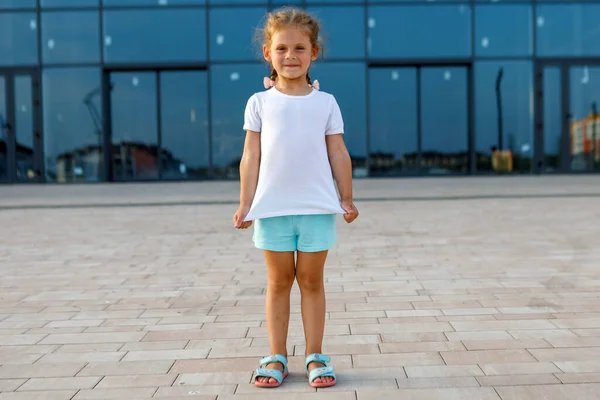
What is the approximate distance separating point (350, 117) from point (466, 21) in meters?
3.93

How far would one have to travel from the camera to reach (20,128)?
17.5 metres

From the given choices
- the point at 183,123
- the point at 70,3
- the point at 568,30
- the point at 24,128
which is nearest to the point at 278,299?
the point at 183,123

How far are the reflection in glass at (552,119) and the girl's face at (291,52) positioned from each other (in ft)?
52.9

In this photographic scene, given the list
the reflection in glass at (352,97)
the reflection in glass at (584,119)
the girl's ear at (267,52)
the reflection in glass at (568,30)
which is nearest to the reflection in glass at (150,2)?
the reflection in glass at (352,97)

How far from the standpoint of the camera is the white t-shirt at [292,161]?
2709 millimetres

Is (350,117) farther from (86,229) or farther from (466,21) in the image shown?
(86,229)

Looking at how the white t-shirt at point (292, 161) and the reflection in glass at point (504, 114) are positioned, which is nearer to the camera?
the white t-shirt at point (292, 161)

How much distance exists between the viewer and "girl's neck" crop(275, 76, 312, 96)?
9.14 ft

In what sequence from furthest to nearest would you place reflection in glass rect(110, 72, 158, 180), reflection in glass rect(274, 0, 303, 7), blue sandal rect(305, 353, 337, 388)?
reflection in glass rect(110, 72, 158, 180)
reflection in glass rect(274, 0, 303, 7)
blue sandal rect(305, 353, 337, 388)

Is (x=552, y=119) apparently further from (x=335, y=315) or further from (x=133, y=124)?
(x=335, y=315)

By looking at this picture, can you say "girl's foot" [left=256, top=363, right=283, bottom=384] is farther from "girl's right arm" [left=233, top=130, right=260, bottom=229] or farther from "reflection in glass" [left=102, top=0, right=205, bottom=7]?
"reflection in glass" [left=102, top=0, right=205, bottom=7]

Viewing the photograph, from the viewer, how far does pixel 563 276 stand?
16.5ft

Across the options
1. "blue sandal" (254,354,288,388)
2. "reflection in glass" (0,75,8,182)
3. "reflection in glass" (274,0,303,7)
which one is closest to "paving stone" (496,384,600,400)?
"blue sandal" (254,354,288,388)

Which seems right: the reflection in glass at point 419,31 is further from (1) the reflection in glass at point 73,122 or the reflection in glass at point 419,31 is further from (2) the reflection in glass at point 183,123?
(1) the reflection in glass at point 73,122
